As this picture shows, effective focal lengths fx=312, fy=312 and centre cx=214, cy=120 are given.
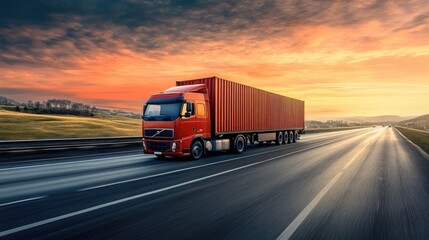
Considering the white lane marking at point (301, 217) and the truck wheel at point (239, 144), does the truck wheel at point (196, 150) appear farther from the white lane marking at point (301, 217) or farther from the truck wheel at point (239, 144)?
the white lane marking at point (301, 217)

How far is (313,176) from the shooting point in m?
9.55

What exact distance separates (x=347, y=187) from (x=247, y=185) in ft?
8.26

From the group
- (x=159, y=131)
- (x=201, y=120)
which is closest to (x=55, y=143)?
(x=159, y=131)

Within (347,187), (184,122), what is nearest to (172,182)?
(347,187)

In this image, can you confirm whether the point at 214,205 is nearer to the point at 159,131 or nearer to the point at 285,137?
the point at 159,131

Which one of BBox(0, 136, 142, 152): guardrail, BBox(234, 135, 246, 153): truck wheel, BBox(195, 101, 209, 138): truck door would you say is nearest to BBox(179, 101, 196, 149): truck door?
BBox(195, 101, 209, 138): truck door

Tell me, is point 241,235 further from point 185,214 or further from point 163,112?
point 163,112

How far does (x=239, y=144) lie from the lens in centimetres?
1830

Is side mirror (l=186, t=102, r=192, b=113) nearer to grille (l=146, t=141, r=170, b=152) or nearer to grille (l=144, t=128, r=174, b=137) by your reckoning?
grille (l=144, t=128, r=174, b=137)

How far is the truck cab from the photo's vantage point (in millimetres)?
13492

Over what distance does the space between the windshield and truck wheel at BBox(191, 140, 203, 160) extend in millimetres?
1783

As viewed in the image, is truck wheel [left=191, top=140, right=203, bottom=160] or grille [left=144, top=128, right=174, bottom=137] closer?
grille [left=144, top=128, right=174, bottom=137]

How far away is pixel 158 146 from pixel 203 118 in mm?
2602

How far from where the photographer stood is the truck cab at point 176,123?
531 inches
